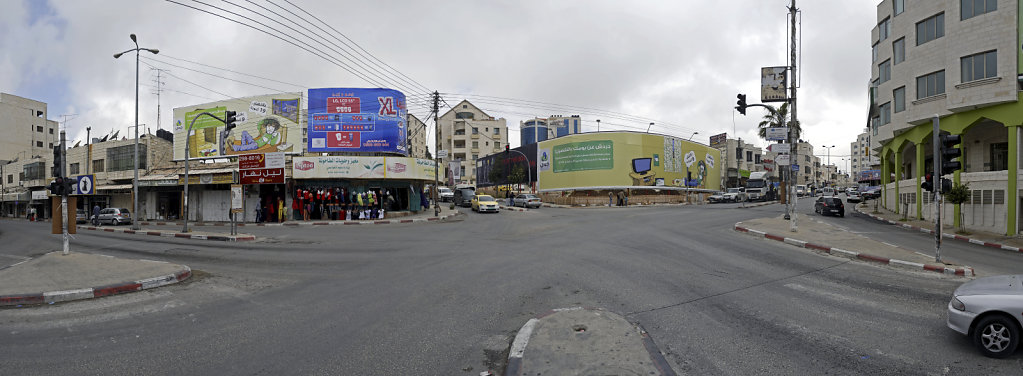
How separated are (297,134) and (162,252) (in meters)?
16.7

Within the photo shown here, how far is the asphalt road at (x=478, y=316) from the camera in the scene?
4.72 m

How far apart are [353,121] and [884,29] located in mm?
35964

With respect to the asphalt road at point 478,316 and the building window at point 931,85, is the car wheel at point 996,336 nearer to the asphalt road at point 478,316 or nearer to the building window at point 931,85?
the asphalt road at point 478,316

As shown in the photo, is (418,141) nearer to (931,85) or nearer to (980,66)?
(931,85)

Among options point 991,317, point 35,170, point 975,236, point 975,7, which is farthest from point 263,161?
point 35,170

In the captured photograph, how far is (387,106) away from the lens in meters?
30.3

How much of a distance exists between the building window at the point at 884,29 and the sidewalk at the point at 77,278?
38.1 metres

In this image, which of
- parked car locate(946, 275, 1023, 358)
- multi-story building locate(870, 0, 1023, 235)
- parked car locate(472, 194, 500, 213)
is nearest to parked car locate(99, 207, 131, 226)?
parked car locate(472, 194, 500, 213)

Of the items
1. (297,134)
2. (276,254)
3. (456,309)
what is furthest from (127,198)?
(456,309)

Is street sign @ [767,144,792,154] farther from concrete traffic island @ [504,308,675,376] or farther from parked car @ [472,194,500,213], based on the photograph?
parked car @ [472,194,500,213]

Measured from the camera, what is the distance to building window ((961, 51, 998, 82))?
A: 18000mm

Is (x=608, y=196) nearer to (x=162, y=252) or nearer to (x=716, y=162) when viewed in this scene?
(x=716, y=162)

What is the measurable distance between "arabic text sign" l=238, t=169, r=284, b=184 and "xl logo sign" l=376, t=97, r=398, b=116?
306 inches

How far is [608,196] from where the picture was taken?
47875mm
